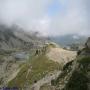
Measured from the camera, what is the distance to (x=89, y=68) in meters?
36.0

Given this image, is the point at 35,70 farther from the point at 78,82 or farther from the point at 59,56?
the point at 78,82

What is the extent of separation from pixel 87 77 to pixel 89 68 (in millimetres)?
1625

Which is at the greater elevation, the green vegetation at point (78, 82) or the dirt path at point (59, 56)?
the dirt path at point (59, 56)

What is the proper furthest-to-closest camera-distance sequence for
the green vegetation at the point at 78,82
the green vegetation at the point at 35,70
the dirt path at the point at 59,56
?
the dirt path at the point at 59,56 < the green vegetation at the point at 35,70 < the green vegetation at the point at 78,82

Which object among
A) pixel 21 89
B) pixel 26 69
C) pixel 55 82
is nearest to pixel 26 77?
pixel 26 69

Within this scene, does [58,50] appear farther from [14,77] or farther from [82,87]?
[82,87]

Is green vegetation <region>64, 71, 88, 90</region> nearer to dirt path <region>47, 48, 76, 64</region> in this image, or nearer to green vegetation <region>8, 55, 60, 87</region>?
green vegetation <region>8, 55, 60, 87</region>

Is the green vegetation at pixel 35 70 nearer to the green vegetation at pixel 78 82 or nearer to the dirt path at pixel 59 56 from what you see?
the dirt path at pixel 59 56

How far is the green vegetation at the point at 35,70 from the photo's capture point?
3381 inches

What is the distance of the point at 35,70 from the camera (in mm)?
91250

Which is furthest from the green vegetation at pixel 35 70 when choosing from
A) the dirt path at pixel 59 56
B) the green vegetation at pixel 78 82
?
the green vegetation at pixel 78 82

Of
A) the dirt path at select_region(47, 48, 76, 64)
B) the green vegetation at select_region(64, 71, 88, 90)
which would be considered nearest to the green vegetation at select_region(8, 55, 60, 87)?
the dirt path at select_region(47, 48, 76, 64)

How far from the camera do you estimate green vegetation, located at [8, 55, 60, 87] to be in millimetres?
85875

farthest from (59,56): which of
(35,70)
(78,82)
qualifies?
(78,82)
